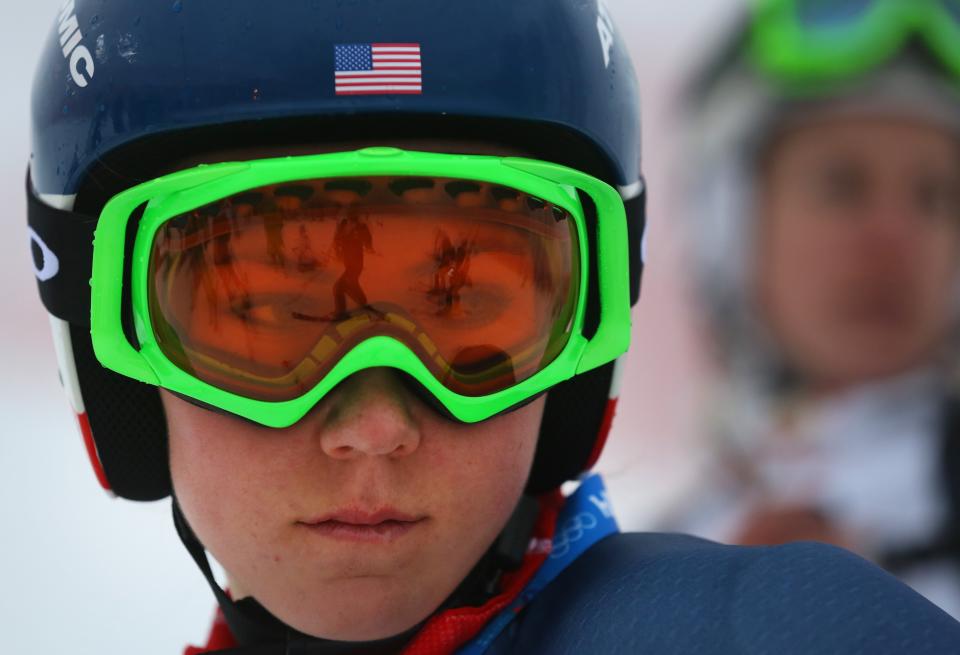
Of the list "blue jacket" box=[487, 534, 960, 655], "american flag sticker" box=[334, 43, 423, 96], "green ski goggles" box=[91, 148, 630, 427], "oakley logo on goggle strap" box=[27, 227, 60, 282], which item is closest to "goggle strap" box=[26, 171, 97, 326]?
"oakley logo on goggle strap" box=[27, 227, 60, 282]

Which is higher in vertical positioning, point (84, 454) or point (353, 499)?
point (353, 499)

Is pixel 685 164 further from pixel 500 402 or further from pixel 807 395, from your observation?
pixel 500 402

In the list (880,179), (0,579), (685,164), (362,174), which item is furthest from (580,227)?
(685,164)

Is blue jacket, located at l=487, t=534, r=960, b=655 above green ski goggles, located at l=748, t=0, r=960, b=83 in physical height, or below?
below

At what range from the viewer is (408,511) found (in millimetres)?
1525

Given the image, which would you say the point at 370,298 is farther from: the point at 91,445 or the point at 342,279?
the point at 91,445

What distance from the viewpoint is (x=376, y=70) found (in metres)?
1.53

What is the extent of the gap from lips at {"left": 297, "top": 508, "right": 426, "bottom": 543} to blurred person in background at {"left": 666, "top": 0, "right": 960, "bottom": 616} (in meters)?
3.44

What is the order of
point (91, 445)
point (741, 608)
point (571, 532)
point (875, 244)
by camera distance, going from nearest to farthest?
point (741, 608), point (571, 532), point (91, 445), point (875, 244)

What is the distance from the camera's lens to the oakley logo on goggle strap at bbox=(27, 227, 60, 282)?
1.75 metres

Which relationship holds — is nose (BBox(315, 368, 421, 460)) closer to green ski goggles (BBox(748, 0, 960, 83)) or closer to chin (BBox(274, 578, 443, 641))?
chin (BBox(274, 578, 443, 641))

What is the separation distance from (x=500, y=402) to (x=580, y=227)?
10.1 inches

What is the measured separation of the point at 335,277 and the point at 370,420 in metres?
0.18

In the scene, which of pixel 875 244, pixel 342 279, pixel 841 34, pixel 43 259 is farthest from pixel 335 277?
pixel 841 34
